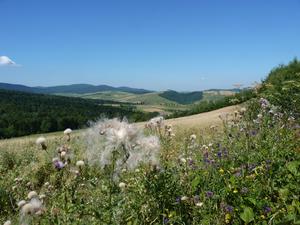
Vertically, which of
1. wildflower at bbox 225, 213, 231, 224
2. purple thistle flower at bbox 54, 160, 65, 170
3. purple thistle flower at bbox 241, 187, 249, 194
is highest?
purple thistle flower at bbox 54, 160, 65, 170

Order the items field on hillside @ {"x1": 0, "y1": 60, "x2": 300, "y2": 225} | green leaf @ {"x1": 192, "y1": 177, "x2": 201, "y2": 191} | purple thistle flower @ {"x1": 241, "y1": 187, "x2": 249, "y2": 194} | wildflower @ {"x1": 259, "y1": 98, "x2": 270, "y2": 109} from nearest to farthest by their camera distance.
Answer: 1. field on hillside @ {"x1": 0, "y1": 60, "x2": 300, "y2": 225}
2. purple thistle flower @ {"x1": 241, "y1": 187, "x2": 249, "y2": 194}
3. green leaf @ {"x1": 192, "y1": 177, "x2": 201, "y2": 191}
4. wildflower @ {"x1": 259, "y1": 98, "x2": 270, "y2": 109}

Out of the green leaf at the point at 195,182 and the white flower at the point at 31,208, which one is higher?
the white flower at the point at 31,208

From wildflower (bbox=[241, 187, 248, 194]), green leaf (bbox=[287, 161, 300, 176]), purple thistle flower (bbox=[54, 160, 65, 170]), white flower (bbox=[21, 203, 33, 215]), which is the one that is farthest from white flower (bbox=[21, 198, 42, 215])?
green leaf (bbox=[287, 161, 300, 176])

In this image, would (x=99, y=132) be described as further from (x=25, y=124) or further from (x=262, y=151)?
(x=25, y=124)

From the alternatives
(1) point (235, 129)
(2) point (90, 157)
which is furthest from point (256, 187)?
(1) point (235, 129)

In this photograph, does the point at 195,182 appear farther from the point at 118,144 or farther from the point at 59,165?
the point at 59,165

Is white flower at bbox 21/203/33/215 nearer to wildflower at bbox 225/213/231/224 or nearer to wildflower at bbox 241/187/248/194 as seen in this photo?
wildflower at bbox 225/213/231/224

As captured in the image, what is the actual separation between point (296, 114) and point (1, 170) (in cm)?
682

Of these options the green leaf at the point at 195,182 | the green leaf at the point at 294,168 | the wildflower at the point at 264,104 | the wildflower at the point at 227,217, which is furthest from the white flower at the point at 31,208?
the wildflower at the point at 264,104

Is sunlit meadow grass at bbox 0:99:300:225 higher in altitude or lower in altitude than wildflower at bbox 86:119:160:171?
lower

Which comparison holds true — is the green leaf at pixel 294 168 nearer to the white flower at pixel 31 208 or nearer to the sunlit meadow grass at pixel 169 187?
the sunlit meadow grass at pixel 169 187

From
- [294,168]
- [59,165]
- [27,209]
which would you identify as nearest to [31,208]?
[27,209]

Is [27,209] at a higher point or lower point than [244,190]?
higher

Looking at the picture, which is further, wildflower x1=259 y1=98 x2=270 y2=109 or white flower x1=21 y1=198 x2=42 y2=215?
wildflower x1=259 y1=98 x2=270 y2=109
